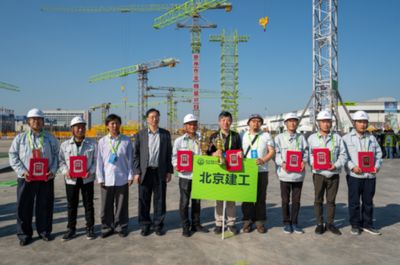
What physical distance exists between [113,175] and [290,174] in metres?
2.77

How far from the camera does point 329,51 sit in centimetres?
1841

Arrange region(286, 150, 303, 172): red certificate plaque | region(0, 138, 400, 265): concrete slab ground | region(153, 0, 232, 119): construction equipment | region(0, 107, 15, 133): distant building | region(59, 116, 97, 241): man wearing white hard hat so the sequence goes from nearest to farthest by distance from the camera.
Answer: region(0, 138, 400, 265): concrete slab ground, region(59, 116, 97, 241): man wearing white hard hat, region(286, 150, 303, 172): red certificate plaque, region(153, 0, 232, 119): construction equipment, region(0, 107, 15, 133): distant building

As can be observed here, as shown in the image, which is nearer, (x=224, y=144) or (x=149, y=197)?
(x=224, y=144)

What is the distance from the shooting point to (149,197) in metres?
4.54

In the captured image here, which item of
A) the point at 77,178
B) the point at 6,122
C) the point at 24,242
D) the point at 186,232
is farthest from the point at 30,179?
the point at 6,122

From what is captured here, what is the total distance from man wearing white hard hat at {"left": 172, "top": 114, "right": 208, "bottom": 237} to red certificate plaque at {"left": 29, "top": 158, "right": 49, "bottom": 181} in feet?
6.28

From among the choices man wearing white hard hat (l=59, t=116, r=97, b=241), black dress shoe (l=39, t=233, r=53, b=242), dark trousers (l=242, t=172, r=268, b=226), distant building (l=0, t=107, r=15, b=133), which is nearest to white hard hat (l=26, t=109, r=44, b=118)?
man wearing white hard hat (l=59, t=116, r=97, b=241)

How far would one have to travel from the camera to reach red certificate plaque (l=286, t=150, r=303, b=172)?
14.4 feet

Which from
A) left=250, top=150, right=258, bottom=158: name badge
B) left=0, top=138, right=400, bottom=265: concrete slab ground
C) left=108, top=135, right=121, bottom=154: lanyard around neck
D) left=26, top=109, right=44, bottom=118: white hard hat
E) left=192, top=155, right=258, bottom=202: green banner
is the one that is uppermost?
left=26, top=109, right=44, bottom=118: white hard hat

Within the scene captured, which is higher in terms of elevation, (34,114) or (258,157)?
(34,114)

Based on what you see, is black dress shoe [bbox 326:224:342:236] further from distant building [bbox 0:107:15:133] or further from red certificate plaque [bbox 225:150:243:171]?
distant building [bbox 0:107:15:133]

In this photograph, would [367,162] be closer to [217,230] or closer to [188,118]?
[217,230]

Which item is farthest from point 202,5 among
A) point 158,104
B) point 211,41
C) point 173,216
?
point 158,104

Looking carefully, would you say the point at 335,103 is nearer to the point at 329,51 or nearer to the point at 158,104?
the point at 329,51
